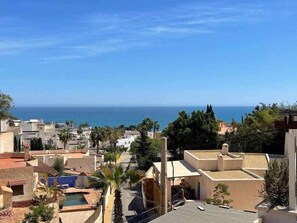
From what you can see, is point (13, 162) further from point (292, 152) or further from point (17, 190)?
point (292, 152)

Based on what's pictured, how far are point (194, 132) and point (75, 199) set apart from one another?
685 inches

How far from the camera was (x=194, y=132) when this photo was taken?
45.9 meters

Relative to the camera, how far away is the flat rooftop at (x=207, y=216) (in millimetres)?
12891

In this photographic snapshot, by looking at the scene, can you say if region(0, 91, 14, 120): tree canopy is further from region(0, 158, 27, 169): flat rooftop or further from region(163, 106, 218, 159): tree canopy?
region(163, 106, 218, 159): tree canopy

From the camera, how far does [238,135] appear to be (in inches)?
1779

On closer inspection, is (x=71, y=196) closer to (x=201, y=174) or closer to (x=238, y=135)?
(x=201, y=174)

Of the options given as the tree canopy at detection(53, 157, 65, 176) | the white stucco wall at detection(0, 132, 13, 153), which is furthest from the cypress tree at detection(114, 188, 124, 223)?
the tree canopy at detection(53, 157, 65, 176)

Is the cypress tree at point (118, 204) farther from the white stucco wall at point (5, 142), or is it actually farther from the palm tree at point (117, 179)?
the white stucco wall at point (5, 142)

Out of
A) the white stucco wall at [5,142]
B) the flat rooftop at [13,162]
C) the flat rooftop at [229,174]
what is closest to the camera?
the flat rooftop at [229,174]

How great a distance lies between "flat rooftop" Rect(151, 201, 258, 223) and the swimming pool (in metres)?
20.5

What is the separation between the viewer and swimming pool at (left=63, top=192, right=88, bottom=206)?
33447mm

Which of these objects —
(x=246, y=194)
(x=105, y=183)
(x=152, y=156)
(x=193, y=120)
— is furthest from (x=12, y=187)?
(x=152, y=156)

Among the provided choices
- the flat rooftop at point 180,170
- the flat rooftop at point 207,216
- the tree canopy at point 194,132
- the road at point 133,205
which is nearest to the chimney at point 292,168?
Result: the flat rooftop at point 207,216

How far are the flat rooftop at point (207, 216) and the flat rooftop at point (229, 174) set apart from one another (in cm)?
935
